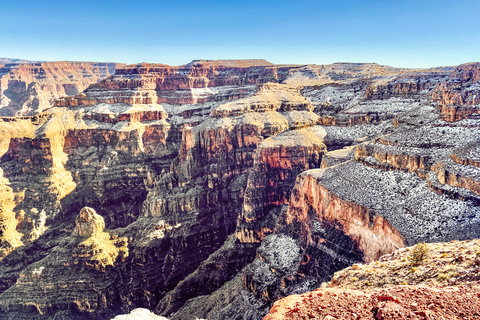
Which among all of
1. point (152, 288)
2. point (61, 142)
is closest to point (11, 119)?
point (61, 142)

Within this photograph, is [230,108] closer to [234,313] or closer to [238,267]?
[238,267]

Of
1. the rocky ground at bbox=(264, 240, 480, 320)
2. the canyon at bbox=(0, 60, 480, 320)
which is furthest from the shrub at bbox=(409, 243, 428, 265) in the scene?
the canyon at bbox=(0, 60, 480, 320)

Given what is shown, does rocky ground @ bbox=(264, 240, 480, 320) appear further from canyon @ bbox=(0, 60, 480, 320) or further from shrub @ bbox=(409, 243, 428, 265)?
canyon @ bbox=(0, 60, 480, 320)

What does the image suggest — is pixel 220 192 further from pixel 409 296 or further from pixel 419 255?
pixel 409 296

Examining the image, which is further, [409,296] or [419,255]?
[419,255]

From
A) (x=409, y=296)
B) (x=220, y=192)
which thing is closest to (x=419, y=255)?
(x=409, y=296)

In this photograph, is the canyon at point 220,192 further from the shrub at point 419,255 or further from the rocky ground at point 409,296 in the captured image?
the rocky ground at point 409,296

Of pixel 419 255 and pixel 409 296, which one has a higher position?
pixel 409 296

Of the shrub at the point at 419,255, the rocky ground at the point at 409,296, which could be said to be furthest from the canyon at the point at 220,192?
the rocky ground at the point at 409,296

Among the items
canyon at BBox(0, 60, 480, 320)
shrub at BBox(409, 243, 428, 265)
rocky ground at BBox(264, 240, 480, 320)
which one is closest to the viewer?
rocky ground at BBox(264, 240, 480, 320)
